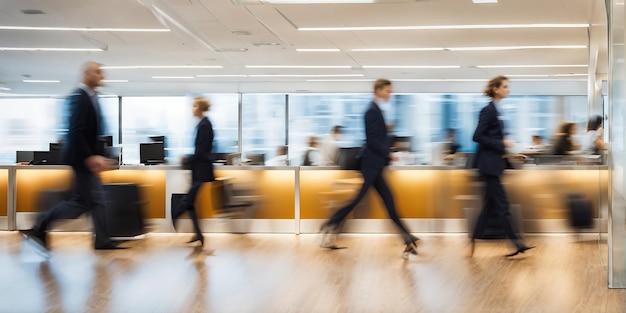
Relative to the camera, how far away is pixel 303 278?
5070 millimetres

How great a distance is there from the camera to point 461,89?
18.4m

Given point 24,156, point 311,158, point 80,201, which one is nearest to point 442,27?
point 311,158

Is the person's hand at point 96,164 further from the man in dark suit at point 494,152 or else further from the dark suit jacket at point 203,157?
the man in dark suit at point 494,152

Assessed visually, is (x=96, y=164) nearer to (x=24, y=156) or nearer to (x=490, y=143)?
(x=490, y=143)

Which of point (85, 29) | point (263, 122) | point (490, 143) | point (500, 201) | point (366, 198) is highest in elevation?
point (85, 29)

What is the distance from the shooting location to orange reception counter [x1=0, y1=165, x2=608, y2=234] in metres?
7.75

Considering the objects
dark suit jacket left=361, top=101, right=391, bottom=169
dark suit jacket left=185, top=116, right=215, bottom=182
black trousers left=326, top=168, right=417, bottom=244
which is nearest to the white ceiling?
dark suit jacket left=361, top=101, right=391, bottom=169

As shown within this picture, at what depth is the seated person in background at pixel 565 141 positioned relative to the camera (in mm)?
8180

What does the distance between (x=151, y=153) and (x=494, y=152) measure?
5985 millimetres

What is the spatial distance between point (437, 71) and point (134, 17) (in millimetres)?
8396

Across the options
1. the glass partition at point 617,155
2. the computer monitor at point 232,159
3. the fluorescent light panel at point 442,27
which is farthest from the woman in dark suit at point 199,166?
the fluorescent light panel at point 442,27

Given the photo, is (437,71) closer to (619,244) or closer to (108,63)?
(108,63)

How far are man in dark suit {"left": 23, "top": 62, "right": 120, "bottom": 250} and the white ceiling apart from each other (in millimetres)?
3295

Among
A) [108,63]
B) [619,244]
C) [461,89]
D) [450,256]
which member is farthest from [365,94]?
[619,244]
